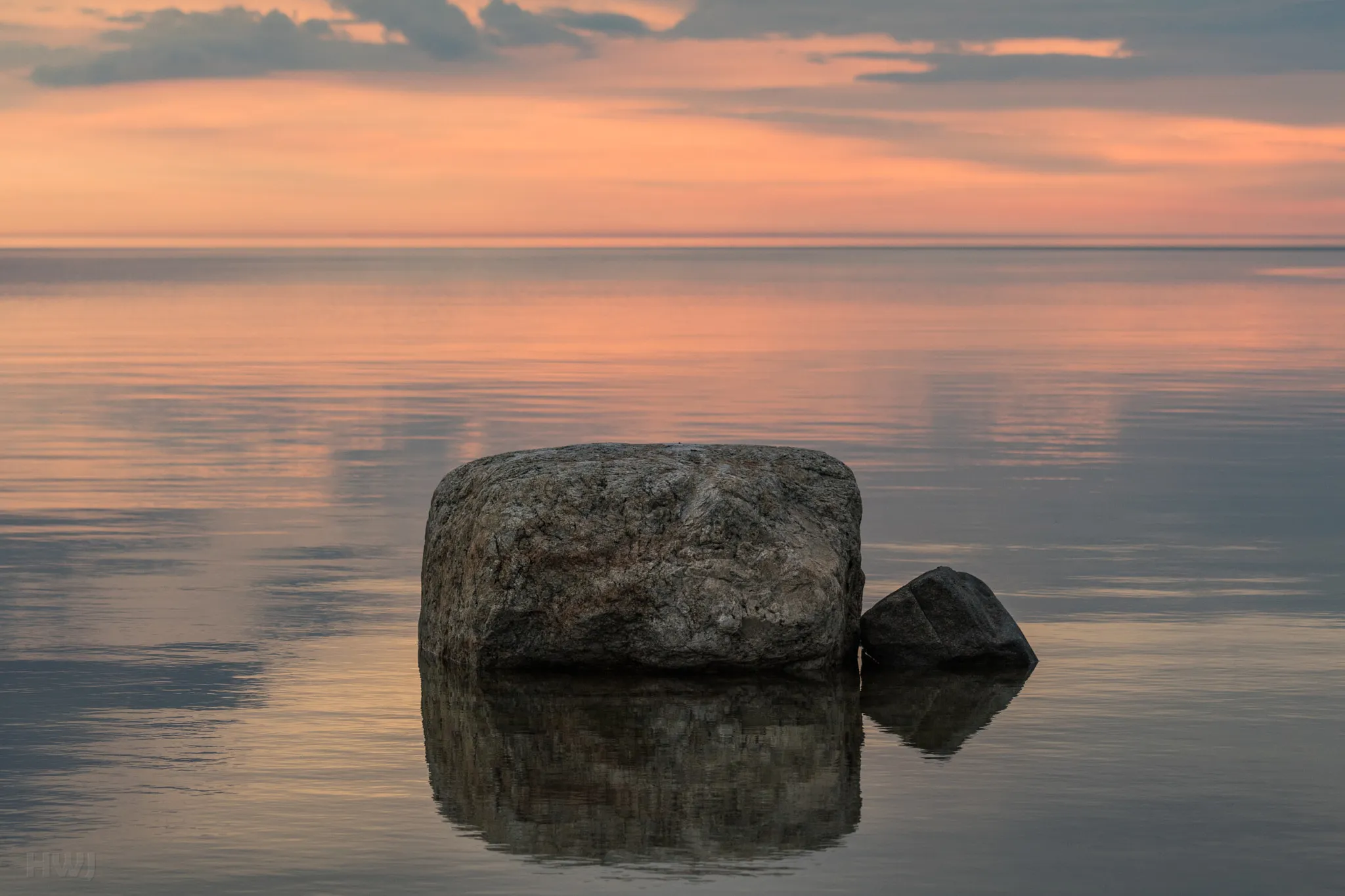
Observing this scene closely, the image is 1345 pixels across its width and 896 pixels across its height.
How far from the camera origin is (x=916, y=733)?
33.8 ft

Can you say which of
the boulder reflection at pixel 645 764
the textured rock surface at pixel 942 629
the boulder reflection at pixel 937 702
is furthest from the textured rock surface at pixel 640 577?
the boulder reflection at pixel 937 702

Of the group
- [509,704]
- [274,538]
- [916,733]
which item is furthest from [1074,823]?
[274,538]

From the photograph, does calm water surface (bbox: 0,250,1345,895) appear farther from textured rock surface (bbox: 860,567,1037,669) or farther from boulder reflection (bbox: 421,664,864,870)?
textured rock surface (bbox: 860,567,1037,669)

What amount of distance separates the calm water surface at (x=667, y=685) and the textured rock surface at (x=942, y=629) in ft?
0.93

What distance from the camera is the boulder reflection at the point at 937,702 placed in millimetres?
10203

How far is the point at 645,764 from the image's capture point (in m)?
9.52

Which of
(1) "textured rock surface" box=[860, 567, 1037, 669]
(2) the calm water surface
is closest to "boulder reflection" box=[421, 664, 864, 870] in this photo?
(2) the calm water surface

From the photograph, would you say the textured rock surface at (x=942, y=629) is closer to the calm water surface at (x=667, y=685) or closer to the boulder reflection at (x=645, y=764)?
the calm water surface at (x=667, y=685)

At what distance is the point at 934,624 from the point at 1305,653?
2.25 m

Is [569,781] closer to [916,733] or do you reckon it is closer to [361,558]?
[916,733]

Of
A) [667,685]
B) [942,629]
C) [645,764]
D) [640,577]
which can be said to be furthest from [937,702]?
[645,764]

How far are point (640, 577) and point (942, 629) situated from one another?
1933 millimetres

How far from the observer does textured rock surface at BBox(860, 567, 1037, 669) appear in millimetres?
12008

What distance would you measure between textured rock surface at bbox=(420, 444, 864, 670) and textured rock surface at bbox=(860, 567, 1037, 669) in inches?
14.0
